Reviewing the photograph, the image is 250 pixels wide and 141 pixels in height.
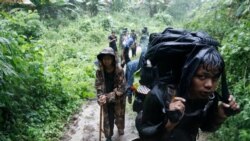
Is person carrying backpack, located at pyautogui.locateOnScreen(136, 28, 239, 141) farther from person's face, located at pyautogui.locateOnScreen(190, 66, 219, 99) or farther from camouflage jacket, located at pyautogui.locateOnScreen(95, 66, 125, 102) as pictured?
camouflage jacket, located at pyautogui.locateOnScreen(95, 66, 125, 102)

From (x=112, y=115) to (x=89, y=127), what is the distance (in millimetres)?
1528

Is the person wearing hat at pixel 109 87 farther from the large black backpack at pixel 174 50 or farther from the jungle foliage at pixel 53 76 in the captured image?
the large black backpack at pixel 174 50

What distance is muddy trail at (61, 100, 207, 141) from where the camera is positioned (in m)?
6.26

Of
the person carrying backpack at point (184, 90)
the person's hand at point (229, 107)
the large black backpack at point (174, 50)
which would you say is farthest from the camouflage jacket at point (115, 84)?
the person's hand at point (229, 107)

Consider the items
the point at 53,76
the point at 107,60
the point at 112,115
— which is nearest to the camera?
the point at 107,60

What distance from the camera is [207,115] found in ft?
7.36

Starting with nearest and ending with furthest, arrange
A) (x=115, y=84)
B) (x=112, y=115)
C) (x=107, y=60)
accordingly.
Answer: (x=107, y=60)
(x=115, y=84)
(x=112, y=115)

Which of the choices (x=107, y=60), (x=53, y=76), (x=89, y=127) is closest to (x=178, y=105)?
(x=107, y=60)

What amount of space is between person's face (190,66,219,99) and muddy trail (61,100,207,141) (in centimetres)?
401

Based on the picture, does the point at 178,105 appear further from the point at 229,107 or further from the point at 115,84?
the point at 115,84

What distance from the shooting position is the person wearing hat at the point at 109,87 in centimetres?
508

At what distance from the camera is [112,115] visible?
18.7 feet

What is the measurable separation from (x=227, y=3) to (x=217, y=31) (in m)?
1.64

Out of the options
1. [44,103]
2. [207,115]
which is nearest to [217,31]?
[44,103]
